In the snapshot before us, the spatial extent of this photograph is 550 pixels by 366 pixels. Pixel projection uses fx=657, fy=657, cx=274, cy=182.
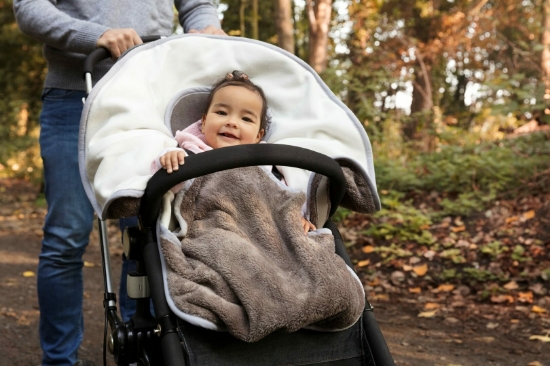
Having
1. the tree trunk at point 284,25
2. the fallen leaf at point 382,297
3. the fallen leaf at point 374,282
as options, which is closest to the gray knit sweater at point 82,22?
the fallen leaf at point 382,297

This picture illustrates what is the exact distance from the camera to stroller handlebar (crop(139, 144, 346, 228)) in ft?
5.99

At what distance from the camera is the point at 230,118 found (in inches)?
89.2

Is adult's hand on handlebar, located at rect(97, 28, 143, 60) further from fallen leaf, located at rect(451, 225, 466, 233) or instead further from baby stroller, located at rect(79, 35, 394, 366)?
fallen leaf, located at rect(451, 225, 466, 233)

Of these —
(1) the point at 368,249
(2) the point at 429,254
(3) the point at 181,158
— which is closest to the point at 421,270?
(2) the point at 429,254

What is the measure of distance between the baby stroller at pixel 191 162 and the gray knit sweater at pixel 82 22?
5.5 inches

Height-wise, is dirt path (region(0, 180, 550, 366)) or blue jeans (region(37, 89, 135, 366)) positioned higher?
blue jeans (region(37, 89, 135, 366))

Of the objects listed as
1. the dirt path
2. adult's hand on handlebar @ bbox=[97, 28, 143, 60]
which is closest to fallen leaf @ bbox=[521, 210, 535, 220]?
the dirt path

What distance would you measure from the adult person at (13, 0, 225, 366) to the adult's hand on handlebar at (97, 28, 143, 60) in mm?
26

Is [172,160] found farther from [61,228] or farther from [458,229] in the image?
[458,229]

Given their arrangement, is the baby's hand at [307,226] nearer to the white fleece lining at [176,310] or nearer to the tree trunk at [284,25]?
the white fleece lining at [176,310]

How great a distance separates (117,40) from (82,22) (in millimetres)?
166

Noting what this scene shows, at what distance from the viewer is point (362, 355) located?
2.04m

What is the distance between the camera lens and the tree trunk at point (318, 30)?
792 centimetres

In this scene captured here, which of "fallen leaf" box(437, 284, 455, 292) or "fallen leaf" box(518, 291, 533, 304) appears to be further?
"fallen leaf" box(437, 284, 455, 292)
